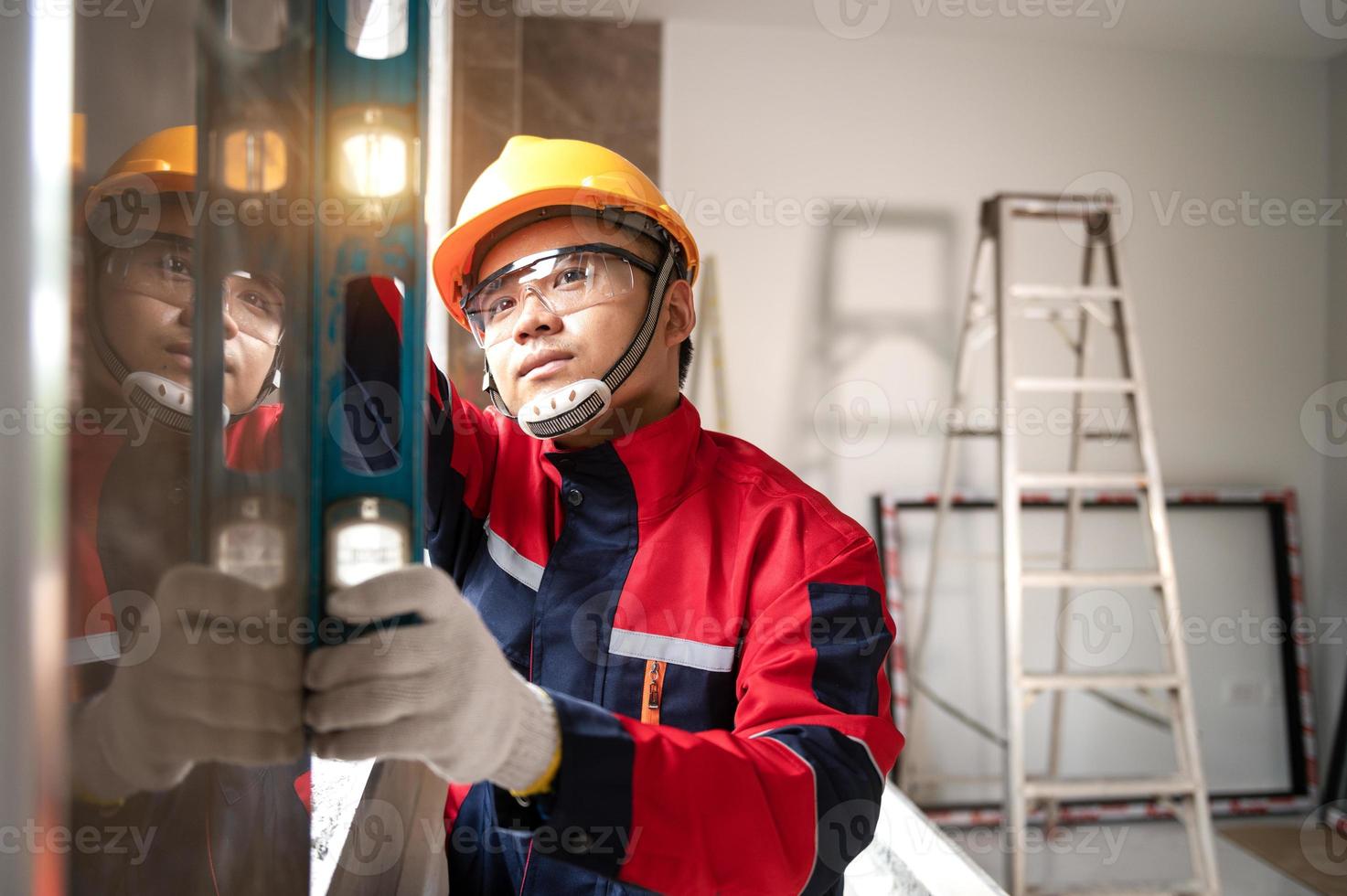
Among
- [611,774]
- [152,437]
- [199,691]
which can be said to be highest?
[152,437]

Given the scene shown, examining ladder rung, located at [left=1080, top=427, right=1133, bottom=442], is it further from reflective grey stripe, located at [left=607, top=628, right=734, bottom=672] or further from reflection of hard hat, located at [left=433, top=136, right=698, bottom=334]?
reflective grey stripe, located at [left=607, top=628, right=734, bottom=672]

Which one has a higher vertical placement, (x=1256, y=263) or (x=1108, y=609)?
(x=1256, y=263)

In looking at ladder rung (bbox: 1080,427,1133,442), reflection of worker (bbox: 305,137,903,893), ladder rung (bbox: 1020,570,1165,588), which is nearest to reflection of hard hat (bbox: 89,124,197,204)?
reflection of worker (bbox: 305,137,903,893)

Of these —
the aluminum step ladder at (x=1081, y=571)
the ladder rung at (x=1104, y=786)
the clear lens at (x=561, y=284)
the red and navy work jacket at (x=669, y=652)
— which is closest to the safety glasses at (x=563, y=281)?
the clear lens at (x=561, y=284)

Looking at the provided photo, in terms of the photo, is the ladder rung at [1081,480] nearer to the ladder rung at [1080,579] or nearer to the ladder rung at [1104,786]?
the ladder rung at [1080,579]

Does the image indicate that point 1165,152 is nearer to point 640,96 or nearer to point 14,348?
point 640,96

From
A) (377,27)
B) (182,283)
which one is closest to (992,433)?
(377,27)

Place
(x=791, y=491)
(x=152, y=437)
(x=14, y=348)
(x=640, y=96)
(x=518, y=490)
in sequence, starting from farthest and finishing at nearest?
(x=640, y=96) → (x=518, y=490) → (x=791, y=491) → (x=152, y=437) → (x=14, y=348)

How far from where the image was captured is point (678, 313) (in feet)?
4.24

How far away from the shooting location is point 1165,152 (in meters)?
3.67

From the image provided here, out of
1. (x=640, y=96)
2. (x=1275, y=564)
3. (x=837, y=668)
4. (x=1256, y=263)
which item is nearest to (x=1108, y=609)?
(x=1275, y=564)

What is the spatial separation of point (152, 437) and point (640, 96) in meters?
3.13

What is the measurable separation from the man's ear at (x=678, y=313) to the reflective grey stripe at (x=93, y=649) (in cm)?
94

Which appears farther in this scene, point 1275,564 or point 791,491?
point 1275,564
